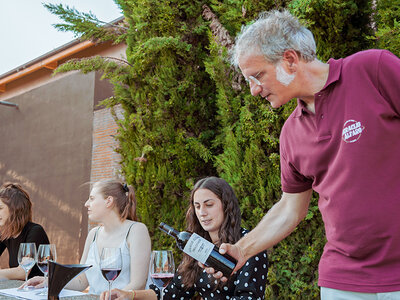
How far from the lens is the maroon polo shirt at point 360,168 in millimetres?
1299

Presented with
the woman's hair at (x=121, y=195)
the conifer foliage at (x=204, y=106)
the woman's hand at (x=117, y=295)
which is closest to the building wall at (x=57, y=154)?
the conifer foliage at (x=204, y=106)

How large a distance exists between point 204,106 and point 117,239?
6.62 ft

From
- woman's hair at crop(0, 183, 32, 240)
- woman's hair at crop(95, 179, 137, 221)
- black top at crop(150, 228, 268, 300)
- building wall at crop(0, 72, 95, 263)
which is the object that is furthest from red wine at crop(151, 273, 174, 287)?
building wall at crop(0, 72, 95, 263)

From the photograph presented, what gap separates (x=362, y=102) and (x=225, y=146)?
2.63m

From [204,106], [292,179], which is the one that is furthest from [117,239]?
[204,106]

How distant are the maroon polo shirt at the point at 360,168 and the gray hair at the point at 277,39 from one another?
0.12m

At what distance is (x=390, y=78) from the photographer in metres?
1.32

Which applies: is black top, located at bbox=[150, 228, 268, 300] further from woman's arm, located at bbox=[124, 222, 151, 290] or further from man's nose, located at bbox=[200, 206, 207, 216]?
man's nose, located at bbox=[200, 206, 207, 216]

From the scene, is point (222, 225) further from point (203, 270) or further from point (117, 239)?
point (117, 239)

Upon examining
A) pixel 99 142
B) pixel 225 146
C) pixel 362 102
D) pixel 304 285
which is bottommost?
pixel 304 285

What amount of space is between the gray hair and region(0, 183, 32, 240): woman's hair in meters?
2.93

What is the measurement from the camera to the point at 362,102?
1354mm

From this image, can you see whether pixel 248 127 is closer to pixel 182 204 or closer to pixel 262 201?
pixel 262 201

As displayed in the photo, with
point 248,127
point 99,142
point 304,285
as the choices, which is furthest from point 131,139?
point 99,142
